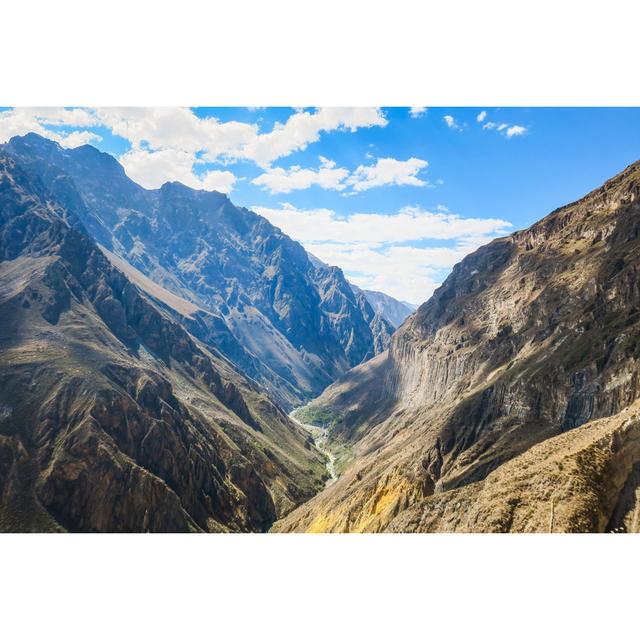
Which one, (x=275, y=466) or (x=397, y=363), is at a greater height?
(x=397, y=363)

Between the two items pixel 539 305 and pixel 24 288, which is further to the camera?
pixel 24 288

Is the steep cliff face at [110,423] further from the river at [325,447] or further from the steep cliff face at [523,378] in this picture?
the steep cliff face at [523,378]

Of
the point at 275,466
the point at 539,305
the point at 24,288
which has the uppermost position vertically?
the point at 539,305

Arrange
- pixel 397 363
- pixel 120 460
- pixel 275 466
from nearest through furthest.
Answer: pixel 120 460 < pixel 275 466 < pixel 397 363

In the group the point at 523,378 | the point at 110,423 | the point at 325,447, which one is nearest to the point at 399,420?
the point at 325,447

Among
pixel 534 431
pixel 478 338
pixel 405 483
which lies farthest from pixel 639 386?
pixel 478 338

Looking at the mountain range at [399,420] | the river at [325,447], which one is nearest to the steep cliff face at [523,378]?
the mountain range at [399,420]

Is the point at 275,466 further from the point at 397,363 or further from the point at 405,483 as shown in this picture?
the point at 397,363
